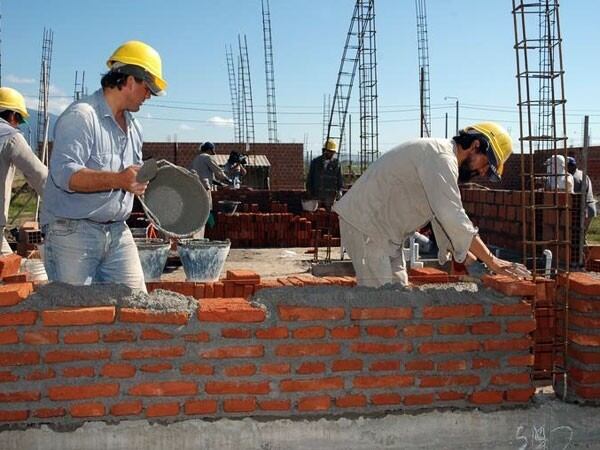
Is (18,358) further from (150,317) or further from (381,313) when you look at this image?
(381,313)

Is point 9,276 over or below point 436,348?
over

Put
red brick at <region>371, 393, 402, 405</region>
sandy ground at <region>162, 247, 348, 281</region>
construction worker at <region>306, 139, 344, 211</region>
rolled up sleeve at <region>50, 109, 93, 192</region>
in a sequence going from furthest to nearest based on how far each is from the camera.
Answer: construction worker at <region>306, 139, 344, 211</region>, sandy ground at <region>162, 247, 348, 281</region>, red brick at <region>371, 393, 402, 405</region>, rolled up sleeve at <region>50, 109, 93, 192</region>

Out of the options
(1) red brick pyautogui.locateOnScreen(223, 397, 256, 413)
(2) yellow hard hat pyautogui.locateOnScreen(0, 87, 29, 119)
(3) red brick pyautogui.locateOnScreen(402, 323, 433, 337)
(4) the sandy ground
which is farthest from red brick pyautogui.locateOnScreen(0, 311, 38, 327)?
(4) the sandy ground

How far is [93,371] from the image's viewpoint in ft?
9.27

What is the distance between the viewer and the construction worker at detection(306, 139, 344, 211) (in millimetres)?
11234

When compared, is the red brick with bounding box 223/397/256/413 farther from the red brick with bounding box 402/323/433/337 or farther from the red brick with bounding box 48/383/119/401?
the red brick with bounding box 402/323/433/337

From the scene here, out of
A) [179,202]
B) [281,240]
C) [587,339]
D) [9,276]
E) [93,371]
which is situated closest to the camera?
[93,371]

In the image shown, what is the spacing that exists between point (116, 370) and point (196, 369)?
34cm

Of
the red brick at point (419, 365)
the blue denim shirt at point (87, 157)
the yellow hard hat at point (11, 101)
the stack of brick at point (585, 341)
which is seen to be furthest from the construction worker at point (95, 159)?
the stack of brick at point (585, 341)

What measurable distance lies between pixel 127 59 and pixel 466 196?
7.28 metres

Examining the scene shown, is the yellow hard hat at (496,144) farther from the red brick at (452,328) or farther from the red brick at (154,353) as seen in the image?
the red brick at (154,353)

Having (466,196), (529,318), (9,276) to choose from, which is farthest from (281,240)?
(529,318)

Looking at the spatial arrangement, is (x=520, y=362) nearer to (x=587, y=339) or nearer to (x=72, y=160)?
(x=587, y=339)

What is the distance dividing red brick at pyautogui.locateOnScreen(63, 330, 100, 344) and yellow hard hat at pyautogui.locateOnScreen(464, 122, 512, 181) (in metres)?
2.08
